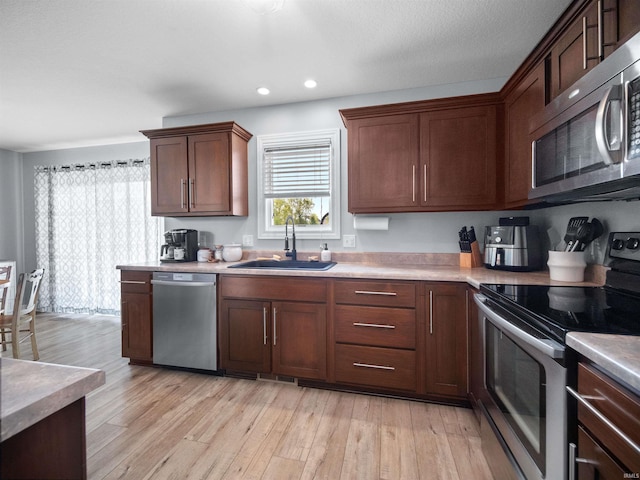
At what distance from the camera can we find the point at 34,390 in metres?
0.47

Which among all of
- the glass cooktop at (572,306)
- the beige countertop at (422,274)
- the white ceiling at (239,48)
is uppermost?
the white ceiling at (239,48)

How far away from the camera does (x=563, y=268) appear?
177cm

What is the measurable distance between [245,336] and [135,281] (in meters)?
1.14

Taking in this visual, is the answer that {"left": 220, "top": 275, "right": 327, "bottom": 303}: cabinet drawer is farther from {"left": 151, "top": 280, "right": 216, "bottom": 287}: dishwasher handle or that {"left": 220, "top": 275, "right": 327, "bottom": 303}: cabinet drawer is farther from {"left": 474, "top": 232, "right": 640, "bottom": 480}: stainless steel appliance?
{"left": 474, "top": 232, "right": 640, "bottom": 480}: stainless steel appliance

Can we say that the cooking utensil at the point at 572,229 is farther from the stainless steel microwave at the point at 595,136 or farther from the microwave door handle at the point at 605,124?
the microwave door handle at the point at 605,124

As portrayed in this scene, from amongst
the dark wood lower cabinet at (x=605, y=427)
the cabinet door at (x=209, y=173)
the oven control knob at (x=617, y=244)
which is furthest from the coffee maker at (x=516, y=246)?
the cabinet door at (x=209, y=173)

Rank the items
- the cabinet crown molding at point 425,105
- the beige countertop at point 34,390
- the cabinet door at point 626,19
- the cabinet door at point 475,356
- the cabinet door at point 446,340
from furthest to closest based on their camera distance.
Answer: the cabinet crown molding at point 425,105
the cabinet door at point 446,340
the cabinet door at point 475,356
the cabinet door at point 626,19
the beige countertop at point 34,390

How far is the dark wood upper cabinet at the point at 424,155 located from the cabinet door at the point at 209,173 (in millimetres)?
1194

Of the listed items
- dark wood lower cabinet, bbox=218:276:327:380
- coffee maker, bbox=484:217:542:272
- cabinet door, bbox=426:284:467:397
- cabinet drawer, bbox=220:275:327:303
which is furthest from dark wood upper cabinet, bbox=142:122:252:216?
coffee maker, bbox=484:217:542:272

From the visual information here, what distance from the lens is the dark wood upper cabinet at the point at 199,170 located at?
2873 millimetres

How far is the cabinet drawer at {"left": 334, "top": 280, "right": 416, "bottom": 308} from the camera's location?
6.87 feet

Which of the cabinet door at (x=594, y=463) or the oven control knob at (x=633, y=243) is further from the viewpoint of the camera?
the oven control knob at (x=633, y=243)

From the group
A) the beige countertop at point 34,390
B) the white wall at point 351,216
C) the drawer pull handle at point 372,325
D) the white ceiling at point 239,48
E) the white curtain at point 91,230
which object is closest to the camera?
the beige countertop at point 34,390

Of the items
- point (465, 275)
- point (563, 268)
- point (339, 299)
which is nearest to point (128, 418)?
point (339, 299)
